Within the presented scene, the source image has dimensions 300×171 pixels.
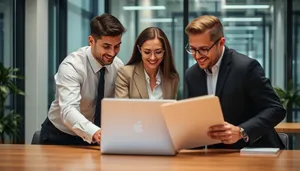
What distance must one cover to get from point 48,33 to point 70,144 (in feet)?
16.7

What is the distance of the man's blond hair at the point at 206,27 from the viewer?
2.66 metres

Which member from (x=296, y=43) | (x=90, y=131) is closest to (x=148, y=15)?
(x=296, y=43)

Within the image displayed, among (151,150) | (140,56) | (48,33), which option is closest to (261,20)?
(48,33)

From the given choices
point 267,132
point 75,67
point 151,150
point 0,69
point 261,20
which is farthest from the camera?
point 261,20

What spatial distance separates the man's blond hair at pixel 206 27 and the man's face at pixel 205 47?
0.02 metres

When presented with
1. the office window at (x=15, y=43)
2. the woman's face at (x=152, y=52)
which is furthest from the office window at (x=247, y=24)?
the woman's face at (x=152, y=52)

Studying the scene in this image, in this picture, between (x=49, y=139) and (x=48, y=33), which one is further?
(x=48, y=33)

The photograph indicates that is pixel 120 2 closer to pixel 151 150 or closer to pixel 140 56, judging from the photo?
pixel 140 56

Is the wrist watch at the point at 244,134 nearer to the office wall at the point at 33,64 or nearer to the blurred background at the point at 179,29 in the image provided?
the blurred background at the point at 179,29

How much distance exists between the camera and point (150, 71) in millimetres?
3012

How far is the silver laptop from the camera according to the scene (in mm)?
2443

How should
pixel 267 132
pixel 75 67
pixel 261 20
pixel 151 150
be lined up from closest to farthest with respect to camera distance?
pixel 151 150 < pixel 267 132 < pixel 75 67 < pixel 261 20

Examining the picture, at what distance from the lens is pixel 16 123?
22.2 feet

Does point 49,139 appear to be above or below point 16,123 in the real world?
above
